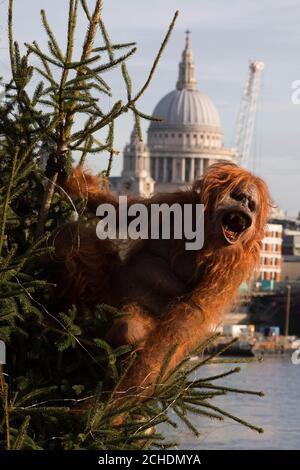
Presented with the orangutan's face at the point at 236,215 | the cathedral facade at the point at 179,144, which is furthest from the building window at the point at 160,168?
the orangutan's face at the point at 236,215

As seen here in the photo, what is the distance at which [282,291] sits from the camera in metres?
59.4

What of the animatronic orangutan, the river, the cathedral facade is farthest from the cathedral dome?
the animatronic orangutan

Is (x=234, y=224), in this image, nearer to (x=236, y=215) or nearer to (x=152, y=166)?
(x=236, y=215)

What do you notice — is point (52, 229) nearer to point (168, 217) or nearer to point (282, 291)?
point (168, 217)

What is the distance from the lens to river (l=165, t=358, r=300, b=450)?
18719 millimetres

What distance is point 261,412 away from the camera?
24.7m

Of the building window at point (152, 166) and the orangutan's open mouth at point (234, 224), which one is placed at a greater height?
the building window at point (152, 166)

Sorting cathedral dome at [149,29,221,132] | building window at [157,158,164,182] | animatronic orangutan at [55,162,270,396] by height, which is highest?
cathedral dome at [149,29,221,132]

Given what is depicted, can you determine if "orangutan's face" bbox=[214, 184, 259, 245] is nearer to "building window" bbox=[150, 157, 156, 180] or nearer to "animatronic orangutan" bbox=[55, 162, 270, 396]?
"animatronic orangutan" bbox=[55, 162, 270, 396]

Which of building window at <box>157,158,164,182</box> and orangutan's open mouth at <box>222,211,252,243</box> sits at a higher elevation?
building window at <box>157,158,164,182</box>

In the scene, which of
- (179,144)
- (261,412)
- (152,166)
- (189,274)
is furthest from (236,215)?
(152,166)

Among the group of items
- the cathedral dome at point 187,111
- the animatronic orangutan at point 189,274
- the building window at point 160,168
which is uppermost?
the cathedral dome at point 187,111

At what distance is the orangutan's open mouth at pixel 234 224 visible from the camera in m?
3.46

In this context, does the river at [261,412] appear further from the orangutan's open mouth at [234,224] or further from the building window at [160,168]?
the building window at [160,168]
